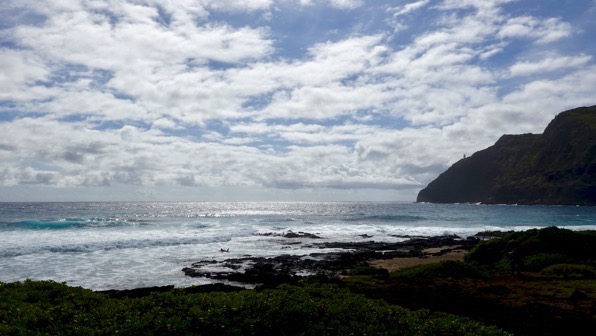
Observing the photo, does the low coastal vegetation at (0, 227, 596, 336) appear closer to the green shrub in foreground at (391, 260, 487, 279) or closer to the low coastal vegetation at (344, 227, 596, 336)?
the low coastal vegetation at (344, 227, 596, 336)

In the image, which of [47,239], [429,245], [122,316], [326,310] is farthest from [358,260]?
[47,239]

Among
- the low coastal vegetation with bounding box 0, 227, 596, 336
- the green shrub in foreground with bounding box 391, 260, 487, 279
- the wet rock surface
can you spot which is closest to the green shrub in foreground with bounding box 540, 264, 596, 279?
the low coastal vegetation with bounding box 0, 227, 596, 336

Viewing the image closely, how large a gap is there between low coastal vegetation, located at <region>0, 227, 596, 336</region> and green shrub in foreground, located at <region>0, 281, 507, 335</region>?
1.1 inches

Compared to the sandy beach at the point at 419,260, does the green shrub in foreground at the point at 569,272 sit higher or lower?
higher

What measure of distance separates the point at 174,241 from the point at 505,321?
162 feet

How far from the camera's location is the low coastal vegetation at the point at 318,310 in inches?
444

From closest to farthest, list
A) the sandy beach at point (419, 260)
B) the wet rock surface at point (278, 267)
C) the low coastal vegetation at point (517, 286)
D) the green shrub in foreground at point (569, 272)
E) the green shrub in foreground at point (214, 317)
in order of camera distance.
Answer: the green shrub in foreground at point (214, 317) < the low coastal vegetation at point (517, 286) < the green shrub in foreground at point (569, 272) < the wet rock surface at point (278, 267) < the sandy beach at point (419, 260)

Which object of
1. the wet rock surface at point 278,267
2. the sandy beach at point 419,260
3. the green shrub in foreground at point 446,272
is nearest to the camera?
the green shrub in foreground at point 446,272

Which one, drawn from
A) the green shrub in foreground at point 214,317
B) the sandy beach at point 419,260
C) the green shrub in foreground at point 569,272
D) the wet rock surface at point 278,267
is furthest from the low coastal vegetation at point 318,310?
the sandy beach at point 419,260

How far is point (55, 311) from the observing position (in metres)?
12.2

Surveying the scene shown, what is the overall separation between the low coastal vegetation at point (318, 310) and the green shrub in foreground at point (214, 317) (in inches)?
1.1

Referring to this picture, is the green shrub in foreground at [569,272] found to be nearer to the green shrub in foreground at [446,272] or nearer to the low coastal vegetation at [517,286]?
the low coastal vegetation at [517,286]

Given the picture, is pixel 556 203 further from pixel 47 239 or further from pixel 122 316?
pixel 122 316

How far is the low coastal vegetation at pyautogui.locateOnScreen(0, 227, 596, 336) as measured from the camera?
444 inches
